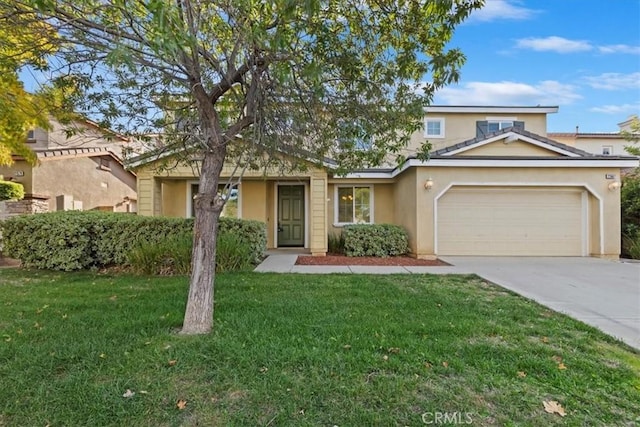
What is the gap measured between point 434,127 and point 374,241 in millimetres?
8660

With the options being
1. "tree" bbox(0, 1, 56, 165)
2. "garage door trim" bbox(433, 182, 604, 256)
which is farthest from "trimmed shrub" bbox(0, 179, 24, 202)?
"garage door trim" bbox(433, 182, 604, 256)

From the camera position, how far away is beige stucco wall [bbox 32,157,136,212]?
641 inches

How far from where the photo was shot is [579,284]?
24.7 feet

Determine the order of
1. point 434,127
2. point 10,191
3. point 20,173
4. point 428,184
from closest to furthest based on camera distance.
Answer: point 428,184, point 10,191, point 20,173, point 434,127

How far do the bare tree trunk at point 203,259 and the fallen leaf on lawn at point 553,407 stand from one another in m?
Result: 3.44

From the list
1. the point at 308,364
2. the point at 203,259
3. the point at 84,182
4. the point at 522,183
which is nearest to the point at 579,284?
the point at 522,183

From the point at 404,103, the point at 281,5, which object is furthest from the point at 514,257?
the point at 281,5

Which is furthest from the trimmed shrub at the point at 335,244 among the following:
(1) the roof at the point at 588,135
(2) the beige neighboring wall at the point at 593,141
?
(1) the roof at the point at 588,135

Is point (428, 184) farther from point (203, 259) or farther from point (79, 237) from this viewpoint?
point (79, 237)

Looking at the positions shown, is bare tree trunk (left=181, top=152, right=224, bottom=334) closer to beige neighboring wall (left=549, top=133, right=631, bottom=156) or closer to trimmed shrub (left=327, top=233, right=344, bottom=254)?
trimmed shrub (left=327, top=233, right=344, bottom=254)

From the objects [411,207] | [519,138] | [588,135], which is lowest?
[411,207]

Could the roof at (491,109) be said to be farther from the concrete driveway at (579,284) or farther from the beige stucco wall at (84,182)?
the beige stucco wall at (84,182)

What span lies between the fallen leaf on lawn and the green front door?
11849 mm

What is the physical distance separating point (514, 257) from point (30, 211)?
1766cm
